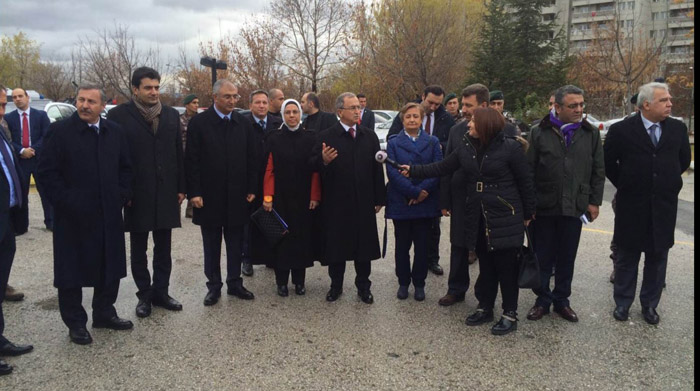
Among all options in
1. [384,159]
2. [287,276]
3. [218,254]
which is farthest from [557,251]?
[218,254]

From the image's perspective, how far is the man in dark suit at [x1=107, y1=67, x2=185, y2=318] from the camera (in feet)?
15.3

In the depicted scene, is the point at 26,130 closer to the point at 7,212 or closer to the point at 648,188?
the point at 7,212

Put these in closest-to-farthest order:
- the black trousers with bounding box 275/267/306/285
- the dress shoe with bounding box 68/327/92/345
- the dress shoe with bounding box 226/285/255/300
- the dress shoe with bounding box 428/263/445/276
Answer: the dress shoe with bounding box 68/327/92/345, the dress shoe with bounding box 226/285/255/300, the black trousers with bounding box 275/267/306/285, the dress shoe with bounding box 428/263/445/276

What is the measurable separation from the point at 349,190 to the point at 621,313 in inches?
107

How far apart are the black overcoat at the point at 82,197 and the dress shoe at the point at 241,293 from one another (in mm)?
1281

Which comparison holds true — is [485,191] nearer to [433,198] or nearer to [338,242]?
[433,198]

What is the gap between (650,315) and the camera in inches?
181

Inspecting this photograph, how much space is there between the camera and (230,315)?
4.80 m

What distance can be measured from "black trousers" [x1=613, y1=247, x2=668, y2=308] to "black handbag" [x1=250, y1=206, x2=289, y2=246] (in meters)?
3.17

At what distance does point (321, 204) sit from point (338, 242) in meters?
0.45

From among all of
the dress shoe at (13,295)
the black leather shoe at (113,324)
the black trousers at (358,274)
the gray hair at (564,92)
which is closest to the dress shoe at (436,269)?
the black trousers at (358,274)

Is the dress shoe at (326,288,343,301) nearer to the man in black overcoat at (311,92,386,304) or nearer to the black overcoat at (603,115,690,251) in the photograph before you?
the man in black overcoat at (311,92,386,304)

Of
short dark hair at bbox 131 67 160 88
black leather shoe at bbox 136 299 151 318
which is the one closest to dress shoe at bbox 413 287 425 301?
black leather shoe at bbox 136 299 151 318

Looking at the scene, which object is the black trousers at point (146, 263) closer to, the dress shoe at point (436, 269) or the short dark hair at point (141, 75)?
the short dark hair at point (141, 75)
